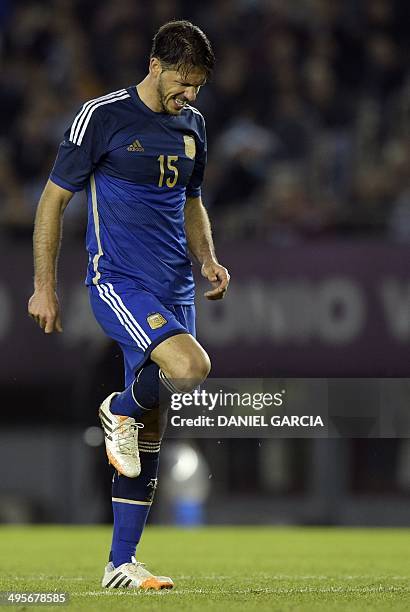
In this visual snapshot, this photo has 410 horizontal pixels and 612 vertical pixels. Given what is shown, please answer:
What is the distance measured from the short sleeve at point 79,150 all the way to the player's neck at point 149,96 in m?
0.20

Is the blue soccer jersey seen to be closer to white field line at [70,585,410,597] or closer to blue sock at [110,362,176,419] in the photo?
blue sock at [110,362,176,419]

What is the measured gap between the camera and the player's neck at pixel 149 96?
5.52 meters

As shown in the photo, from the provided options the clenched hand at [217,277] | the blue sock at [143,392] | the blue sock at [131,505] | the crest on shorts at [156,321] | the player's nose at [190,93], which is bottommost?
the blue sock at [131,505]

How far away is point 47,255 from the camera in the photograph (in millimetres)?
5391

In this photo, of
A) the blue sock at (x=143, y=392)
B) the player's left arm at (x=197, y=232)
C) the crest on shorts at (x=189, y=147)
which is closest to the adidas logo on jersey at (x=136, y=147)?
the crest on shorts at (x=189, y=147)

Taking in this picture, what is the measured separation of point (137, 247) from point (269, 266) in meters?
5.05

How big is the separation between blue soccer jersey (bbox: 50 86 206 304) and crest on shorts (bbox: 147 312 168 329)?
0.19 metres

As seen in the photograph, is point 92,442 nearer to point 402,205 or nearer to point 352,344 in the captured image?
point 352,344

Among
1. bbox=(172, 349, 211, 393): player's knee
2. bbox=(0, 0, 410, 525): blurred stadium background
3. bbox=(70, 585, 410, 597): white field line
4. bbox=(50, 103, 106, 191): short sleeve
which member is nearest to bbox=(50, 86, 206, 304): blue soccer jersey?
bbox=(50, 103, 106, 191): short sleeve

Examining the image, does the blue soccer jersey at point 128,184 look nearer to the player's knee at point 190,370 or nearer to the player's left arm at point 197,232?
the player's left arm at point 197,232

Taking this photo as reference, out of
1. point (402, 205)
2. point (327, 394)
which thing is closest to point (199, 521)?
point (402, 205)

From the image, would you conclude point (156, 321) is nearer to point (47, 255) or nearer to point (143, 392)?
point (143, 392)

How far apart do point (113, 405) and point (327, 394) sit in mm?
1182

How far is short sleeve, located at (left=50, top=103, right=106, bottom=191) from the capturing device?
5.40m
